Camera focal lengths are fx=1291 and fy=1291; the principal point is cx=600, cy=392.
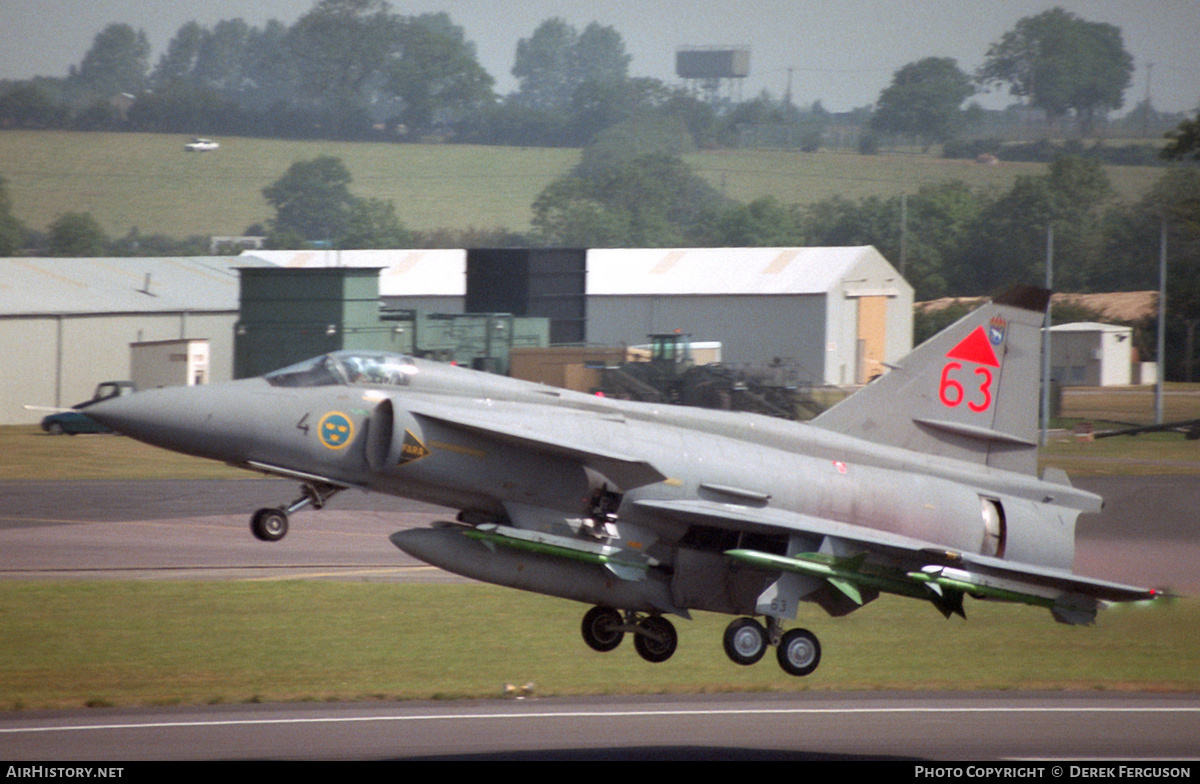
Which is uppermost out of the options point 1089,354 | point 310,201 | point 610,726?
point 310,201

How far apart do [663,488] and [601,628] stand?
2.60m

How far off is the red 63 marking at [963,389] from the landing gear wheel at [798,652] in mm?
4716

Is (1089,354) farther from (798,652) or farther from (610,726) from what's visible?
(798,652)

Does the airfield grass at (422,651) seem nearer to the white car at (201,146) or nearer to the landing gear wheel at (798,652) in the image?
the landing gear wheel at (798,652)

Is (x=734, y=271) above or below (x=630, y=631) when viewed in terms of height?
above

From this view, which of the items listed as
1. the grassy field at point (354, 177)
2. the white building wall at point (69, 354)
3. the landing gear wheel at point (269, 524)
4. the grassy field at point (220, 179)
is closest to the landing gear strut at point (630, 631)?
the landing gear wheel at point (269, 524)

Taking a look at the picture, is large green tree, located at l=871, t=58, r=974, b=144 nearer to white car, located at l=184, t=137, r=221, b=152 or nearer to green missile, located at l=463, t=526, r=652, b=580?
white car, located at l=184, t=137, r=221, b=152

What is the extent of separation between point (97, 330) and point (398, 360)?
42.8 m

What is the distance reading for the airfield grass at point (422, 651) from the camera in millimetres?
23578

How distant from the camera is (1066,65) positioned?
623 ft

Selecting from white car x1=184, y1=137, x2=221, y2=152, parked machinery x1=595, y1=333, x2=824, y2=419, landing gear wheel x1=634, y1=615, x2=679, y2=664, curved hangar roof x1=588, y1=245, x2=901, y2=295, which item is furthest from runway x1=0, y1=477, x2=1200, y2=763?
white car x1=184, y1=137, x2=221, y2=152

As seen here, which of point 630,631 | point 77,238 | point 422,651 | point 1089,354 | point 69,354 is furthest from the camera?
point 77,238

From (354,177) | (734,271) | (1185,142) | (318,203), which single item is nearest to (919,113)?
(354,177)

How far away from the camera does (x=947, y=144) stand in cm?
17912
